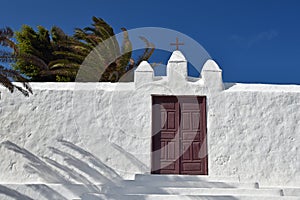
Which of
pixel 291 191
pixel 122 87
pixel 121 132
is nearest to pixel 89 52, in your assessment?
pixel 122 87

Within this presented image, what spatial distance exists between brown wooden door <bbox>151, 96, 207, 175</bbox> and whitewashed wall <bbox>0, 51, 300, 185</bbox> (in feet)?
0.71

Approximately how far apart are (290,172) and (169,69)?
13.0 feet

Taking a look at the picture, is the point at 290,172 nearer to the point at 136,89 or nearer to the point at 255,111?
the point at 255,111

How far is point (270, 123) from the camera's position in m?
9.92

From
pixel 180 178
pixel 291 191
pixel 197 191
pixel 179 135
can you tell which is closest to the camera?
pixel 197 191

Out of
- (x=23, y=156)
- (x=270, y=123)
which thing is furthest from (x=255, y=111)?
(x=23, y=156)

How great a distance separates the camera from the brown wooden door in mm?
9812

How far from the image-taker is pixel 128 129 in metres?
9.84

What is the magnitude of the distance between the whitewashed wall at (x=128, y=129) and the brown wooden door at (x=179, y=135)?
216 millimetres

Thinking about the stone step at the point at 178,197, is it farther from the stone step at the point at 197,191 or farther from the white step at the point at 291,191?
the white step at the point at 291,191

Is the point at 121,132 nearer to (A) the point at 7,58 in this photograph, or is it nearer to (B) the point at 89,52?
(A) the point at 7,58

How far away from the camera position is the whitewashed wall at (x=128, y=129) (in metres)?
9.58

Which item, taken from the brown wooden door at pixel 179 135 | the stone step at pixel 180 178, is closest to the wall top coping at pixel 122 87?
the brown wooden door at pixel 179 135

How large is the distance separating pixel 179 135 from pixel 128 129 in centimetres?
131
